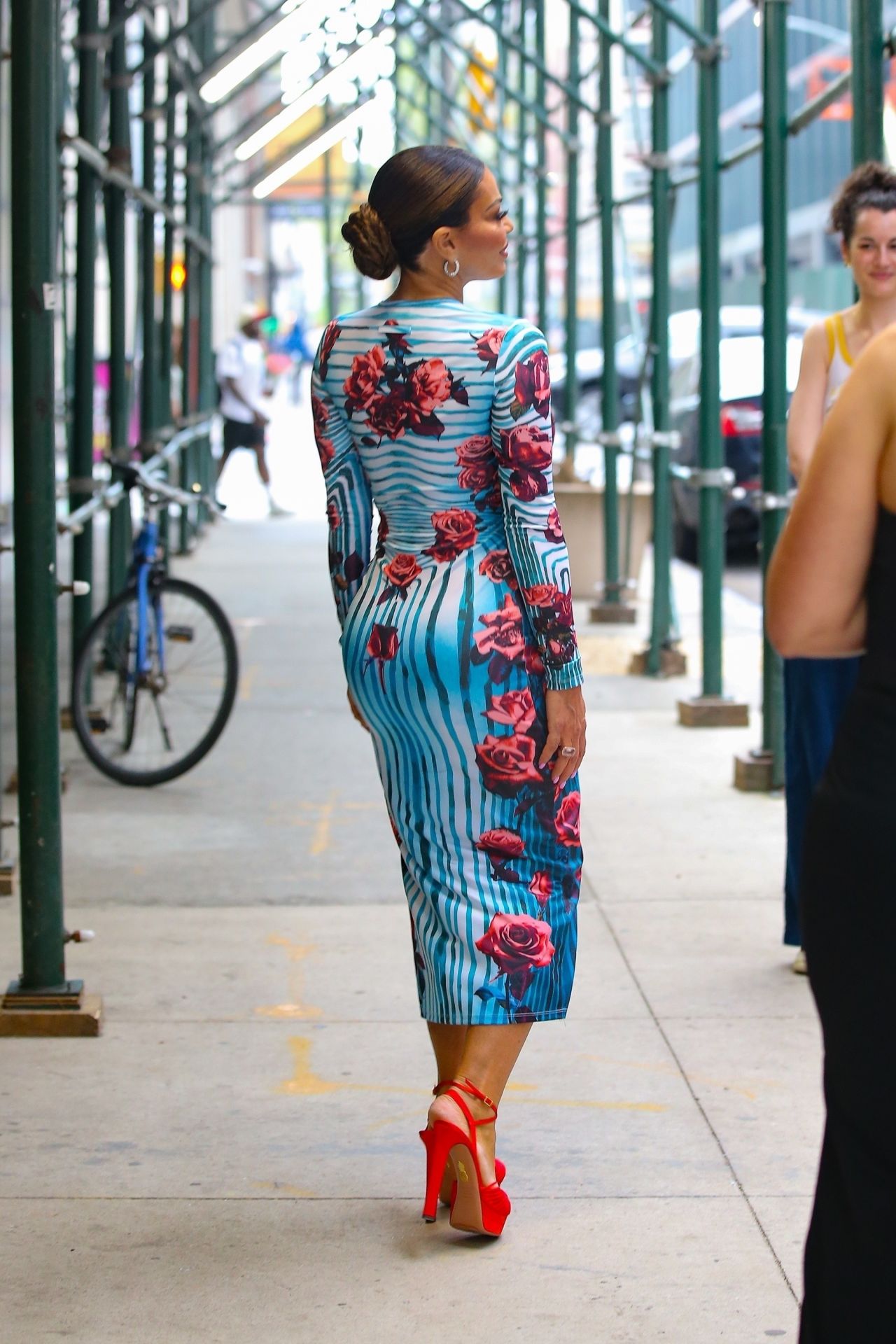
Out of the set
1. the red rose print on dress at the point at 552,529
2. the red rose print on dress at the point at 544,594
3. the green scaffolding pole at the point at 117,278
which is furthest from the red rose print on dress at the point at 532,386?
the green scaffolding pole at the point at 117,278

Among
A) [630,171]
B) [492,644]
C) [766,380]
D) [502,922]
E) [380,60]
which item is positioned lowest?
[502,922]

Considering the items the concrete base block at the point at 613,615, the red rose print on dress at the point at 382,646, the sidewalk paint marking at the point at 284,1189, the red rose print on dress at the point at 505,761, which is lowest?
the sidewalk paint marking at the point at 284,1189

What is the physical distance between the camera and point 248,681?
934cm

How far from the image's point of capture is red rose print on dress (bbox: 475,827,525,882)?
3.30 meters

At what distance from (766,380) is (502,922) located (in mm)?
3922

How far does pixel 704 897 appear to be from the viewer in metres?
5.61

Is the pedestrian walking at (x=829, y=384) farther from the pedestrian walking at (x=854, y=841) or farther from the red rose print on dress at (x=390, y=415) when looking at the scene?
the pedestrian walking at (x=854, y=841)

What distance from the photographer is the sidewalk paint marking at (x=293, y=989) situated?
4.56 meters

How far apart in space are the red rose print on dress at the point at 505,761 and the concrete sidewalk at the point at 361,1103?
0.76 meters

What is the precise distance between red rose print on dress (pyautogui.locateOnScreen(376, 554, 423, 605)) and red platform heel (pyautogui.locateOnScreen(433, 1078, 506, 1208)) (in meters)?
0.80

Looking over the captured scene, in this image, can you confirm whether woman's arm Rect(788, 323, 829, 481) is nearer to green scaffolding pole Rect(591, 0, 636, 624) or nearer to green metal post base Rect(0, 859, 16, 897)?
green metal post base Rect(0, 859, 16, 897)

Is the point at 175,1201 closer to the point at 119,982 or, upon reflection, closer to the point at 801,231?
the point at 119,982

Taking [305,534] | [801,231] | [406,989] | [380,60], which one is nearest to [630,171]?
[801,231]

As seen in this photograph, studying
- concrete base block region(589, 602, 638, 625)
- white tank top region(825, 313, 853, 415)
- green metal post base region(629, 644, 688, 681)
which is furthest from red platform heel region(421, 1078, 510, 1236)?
concrete base block region(589, 602, 638, 625)
